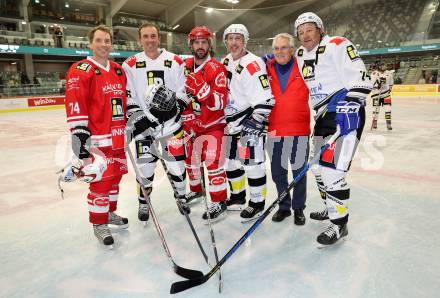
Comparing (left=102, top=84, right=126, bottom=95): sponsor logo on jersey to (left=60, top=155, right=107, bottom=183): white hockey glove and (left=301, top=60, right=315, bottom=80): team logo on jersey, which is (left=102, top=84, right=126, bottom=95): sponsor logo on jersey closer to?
(left=60, top=155, right=107, bottom=183): white hockey glove

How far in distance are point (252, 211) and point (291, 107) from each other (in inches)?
36.6

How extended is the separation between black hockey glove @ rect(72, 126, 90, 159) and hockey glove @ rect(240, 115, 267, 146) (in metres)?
1.17

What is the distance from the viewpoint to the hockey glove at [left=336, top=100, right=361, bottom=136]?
2123 millimetres

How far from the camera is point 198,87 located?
2516mm

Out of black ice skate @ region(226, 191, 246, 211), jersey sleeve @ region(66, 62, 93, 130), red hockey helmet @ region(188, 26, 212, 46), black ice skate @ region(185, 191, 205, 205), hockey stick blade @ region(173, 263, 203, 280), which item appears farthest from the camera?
black ice skate @ region(185, 191, 205, 205)

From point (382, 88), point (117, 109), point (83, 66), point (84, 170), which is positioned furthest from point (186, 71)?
point (382, 88)

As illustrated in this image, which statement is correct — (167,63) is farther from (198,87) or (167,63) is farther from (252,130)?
(252,130)

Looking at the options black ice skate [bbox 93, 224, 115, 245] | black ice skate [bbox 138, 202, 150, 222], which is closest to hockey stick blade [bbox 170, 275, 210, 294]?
black ice skate [bbox 93, 224, 115, 245]

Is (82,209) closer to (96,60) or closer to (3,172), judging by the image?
(96,60)

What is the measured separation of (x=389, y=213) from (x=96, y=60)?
8.76ft

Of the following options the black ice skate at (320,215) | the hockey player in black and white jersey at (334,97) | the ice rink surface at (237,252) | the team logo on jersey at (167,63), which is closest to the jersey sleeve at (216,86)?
the team logo on jersey at (167,63)

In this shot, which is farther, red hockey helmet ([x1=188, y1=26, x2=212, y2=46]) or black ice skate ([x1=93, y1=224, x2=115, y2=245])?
red hockey helmet ([x1=188, y1=26, x2=212, y2=46])

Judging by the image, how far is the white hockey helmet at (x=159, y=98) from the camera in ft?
8.09

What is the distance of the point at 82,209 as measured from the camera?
318cm
